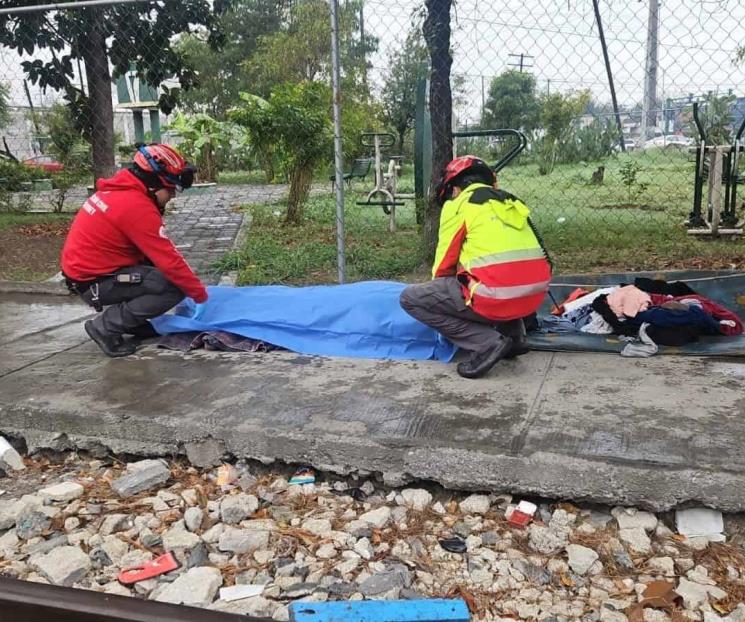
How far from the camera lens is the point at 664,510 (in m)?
2.56

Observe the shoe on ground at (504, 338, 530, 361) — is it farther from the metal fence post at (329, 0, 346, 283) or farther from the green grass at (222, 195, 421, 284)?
the green grass at (222, 195, 421, 284)

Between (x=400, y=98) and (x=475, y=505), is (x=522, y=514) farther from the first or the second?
(x=400, y=98)

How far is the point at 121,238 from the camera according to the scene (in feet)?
14.0

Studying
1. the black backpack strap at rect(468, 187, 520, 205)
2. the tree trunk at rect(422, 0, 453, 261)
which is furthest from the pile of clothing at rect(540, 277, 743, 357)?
the tree trunk at rect(422, 0, 453, 261)

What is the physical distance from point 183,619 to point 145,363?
262cm

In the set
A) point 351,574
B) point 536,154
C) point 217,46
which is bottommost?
point 351,574

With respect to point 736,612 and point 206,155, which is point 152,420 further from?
point 206,155

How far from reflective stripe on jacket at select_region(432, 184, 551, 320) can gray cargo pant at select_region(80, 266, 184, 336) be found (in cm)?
178

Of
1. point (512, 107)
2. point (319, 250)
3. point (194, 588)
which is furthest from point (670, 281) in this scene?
point (512, 107)

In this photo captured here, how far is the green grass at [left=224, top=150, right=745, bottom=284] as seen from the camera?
22.1 feet

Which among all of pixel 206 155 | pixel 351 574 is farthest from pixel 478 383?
pixel 206 155

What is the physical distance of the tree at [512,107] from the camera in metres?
9.84

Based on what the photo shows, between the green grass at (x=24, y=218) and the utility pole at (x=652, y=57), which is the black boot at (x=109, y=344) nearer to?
the utility pole at (x=652, y=57)

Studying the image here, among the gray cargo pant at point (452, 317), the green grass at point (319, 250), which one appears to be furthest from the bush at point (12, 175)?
the gray cargo pant at point (452, 317)
